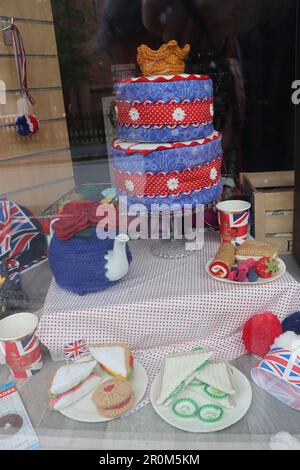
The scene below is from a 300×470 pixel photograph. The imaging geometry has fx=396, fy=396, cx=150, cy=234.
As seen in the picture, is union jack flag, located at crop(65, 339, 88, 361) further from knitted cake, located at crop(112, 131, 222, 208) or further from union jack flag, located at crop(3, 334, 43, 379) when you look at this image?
knitted cake, located at crop(112, 131, 222, 208)

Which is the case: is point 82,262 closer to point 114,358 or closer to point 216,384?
point 114,358

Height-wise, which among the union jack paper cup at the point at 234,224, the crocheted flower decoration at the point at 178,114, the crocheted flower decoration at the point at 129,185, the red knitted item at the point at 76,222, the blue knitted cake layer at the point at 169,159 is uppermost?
the crocheted flower decoration at the point at 178,114

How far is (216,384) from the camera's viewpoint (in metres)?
0.78

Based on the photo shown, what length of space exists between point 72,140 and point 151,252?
27.3 inches

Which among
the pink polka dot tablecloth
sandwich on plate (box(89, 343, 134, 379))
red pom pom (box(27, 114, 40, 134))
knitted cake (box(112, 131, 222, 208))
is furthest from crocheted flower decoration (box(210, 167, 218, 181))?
red pom pom (box(27, 114, 40, 134))

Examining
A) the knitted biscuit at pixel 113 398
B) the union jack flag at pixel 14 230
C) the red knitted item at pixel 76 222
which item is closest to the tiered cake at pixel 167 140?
the red knitted item at pixel 76 222

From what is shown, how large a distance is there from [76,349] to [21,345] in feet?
0.41

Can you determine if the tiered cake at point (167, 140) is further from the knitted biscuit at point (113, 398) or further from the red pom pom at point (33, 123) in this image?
the red pom pom at point (33, 123)

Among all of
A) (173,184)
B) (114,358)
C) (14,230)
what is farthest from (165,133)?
(14,230)

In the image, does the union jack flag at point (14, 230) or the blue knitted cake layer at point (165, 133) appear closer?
the blue knitted cake layer at point (165, 133)

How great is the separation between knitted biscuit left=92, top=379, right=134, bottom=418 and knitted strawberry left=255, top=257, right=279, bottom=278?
1.28 ft

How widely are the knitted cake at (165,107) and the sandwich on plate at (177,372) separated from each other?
489 mm

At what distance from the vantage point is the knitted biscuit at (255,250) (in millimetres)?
940

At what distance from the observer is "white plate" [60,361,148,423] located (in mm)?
767
